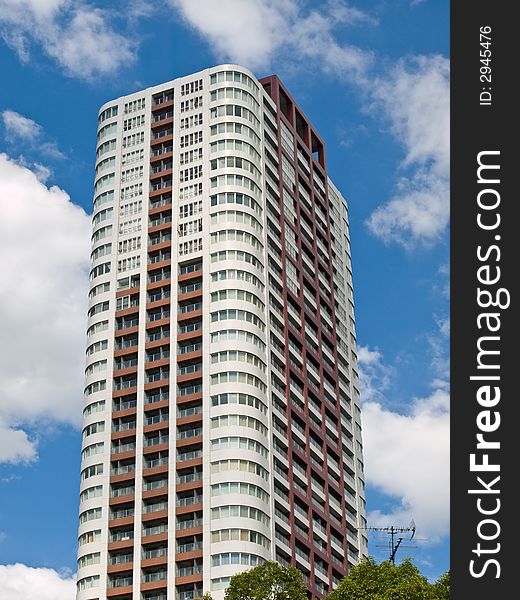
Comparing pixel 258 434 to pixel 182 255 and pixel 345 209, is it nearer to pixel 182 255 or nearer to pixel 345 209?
pixel 182 255

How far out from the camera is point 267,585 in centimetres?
9038

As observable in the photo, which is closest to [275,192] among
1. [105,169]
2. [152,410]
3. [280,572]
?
[105,169]

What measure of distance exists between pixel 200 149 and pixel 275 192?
13.6 m

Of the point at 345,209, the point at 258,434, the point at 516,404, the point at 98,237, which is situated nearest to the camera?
the point at 516,404

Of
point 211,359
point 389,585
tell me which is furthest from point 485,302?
point 211,359

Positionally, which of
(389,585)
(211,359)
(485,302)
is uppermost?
(211,359)

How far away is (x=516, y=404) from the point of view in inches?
1475

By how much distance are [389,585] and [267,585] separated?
39.9 feet

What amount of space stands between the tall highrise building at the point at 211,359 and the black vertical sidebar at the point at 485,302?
9288cm

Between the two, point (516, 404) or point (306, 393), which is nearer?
point (516, 404)

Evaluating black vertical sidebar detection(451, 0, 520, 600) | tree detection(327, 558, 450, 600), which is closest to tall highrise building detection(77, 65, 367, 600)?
tree detection(327, 558, 450, 600)

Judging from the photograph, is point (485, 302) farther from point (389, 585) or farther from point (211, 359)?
point (211, 359)

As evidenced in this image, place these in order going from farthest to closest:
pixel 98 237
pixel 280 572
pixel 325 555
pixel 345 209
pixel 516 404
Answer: pixel 345 209
pixel 98 237
pixel 325 555
pixel 280 572
pixel 516 404

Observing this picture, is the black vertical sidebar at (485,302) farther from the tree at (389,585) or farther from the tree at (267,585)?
the tree at (267,585)
